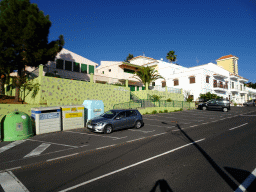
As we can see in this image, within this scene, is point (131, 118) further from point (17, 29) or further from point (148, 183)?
point (17, 29)

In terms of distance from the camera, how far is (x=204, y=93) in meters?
35.6

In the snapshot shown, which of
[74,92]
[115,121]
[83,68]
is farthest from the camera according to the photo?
[83,68]

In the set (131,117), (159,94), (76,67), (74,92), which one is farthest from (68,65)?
(131,117)

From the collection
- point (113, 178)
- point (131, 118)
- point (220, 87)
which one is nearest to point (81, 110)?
point (131, 118)

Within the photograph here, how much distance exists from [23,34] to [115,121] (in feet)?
35.3

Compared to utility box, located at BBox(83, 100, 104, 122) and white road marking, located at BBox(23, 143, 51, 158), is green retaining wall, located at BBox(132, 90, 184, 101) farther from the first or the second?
white road marking, located at BBox(23, 143, 51, 158)

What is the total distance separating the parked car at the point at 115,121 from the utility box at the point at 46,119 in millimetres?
2206

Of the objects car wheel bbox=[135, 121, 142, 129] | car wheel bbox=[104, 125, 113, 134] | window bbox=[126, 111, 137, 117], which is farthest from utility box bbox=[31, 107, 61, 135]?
car wheel bbox=[135, 121, 142, 129]

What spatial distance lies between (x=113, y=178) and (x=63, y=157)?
9.53ft

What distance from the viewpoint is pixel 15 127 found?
9.30 m

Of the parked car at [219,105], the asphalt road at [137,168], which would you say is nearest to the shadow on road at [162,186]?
the asphalt road at [137,168]

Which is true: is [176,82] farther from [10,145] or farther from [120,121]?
[10,145]

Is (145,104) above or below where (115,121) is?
above

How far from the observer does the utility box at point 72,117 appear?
39.4 feet
